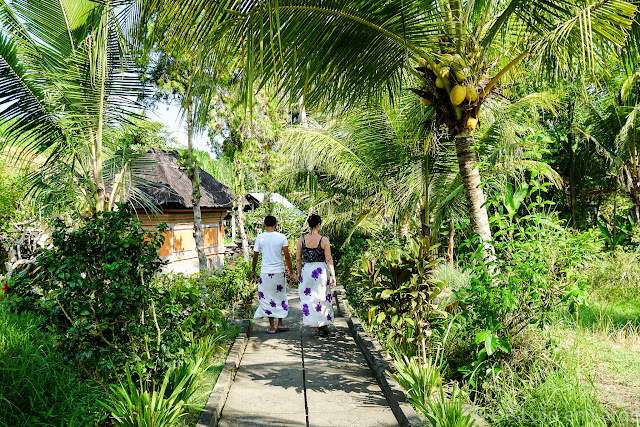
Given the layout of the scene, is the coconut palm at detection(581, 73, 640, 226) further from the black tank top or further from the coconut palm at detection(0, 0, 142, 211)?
the coconut palm at detection(0, 0, 142, 211)

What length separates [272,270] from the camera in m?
6.45

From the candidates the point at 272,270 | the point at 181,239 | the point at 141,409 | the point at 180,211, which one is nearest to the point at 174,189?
the point at 180,211

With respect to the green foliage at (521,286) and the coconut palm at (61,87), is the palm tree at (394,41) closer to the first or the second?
the green foliage at (521,286)

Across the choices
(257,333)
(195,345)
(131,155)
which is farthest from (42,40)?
(257,333)

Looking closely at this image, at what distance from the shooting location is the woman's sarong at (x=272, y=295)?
6.46m

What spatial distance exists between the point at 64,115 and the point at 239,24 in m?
3.28

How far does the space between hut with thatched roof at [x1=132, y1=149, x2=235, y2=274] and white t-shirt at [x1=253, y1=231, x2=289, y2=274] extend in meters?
7.51

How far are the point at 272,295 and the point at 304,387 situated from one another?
220 cm

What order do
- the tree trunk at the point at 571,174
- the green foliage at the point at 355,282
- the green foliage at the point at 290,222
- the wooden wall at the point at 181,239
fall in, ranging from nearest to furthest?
the green foliage at the point at 355,282 → the tree trunk at the point at 571,174 → the wooden wall at the point at 181,239 → the green foliage at the point at 290,222

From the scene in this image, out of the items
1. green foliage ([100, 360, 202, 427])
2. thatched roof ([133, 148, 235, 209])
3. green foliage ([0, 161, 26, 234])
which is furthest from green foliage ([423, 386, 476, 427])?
green foliage ([0, 161, 26, 234])

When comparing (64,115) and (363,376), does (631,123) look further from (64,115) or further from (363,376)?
(64,115)

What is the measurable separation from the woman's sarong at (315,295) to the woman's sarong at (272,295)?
0.33 meters

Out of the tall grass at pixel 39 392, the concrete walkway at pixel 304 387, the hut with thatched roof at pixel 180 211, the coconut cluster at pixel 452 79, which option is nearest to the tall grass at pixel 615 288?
the concrete walkway at pixel 304 387

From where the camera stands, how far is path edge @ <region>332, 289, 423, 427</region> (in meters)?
3.53
